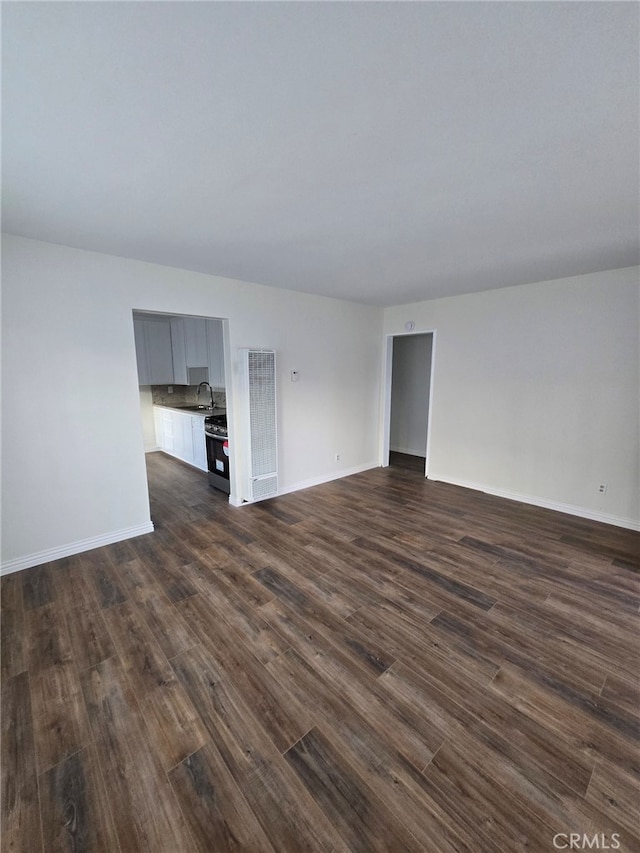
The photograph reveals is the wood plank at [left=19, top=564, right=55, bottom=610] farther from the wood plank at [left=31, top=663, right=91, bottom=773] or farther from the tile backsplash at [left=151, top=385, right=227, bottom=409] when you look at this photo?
the tile backsplash at [left=151, top=385, right=227, bottom=409]

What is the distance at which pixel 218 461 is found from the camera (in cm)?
457

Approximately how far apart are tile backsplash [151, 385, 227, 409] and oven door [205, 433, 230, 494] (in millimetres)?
1790

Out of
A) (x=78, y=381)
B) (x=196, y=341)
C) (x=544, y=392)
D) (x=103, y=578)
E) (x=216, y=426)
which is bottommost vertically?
(x=103, y=578)

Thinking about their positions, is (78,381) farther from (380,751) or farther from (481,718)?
(481,718)

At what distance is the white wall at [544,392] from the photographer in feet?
11.2

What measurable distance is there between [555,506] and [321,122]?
433cm

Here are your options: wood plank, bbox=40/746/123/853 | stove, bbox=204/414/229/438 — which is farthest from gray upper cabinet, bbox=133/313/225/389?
wood plank, bbox=40/746/123/853

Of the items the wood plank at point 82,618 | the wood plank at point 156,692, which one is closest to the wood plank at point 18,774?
the wood plank at point 82,618

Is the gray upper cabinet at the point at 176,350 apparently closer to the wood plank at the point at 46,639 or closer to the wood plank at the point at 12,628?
the wood plank at the point at 12,628

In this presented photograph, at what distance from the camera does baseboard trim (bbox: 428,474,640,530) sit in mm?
3463

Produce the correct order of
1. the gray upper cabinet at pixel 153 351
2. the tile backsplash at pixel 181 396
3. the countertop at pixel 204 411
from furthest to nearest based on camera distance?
the tile backsplash at pixel 181 396 < the gray upper cabinet at pixel 153 351 < the countertop at pixel 204 411

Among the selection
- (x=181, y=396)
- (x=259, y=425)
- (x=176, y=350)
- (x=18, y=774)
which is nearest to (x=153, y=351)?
(x=176, y=350)

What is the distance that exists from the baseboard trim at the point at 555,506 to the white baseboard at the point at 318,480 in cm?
123

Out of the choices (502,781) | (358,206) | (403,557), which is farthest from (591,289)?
(502,781)
